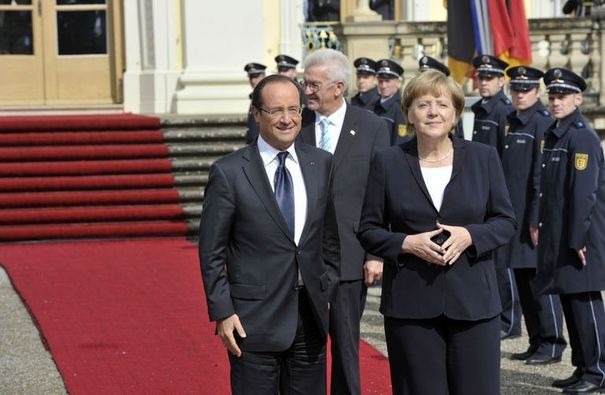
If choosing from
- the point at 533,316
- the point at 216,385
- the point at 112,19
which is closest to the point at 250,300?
the point at 216,385

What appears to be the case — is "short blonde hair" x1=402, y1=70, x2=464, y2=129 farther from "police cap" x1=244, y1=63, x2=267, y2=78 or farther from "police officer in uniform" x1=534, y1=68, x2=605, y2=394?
"police cap" x1=244, y1=63, x2=267, y2=78

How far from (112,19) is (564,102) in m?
11.3

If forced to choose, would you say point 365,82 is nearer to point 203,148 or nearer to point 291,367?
point 203,148

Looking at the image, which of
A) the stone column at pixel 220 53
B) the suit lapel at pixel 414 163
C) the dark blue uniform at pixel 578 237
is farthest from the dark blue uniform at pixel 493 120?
the stone column at pixel 220 53

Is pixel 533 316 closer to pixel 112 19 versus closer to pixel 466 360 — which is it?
pixel 466 360

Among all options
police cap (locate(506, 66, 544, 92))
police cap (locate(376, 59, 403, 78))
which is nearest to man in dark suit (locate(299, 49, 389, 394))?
police cap (locate(506, 66, 544, 92))

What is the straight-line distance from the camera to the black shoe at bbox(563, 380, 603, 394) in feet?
24.0

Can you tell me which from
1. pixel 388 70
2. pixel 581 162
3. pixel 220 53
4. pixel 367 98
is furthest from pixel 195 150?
pixel 581 162

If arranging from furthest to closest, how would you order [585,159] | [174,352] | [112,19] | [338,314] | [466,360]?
1. [112,19]
2. [174,352]
3. [585,159]
4. [338,314]
5. [466,360]

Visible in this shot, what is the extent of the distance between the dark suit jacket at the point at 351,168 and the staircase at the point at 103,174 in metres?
8.09

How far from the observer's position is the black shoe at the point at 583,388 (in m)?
7.32

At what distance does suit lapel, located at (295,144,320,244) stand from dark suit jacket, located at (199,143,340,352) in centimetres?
Result: 4

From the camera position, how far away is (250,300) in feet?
16.3

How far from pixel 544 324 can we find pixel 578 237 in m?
1.19
